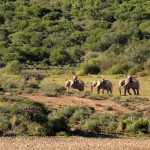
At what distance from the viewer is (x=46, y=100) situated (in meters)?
25.5

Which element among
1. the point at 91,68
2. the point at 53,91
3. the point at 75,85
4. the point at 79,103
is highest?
the point at 91,68

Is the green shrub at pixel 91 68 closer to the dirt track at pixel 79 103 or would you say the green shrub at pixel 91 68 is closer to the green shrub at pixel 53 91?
the green shrub at pixel 53 91

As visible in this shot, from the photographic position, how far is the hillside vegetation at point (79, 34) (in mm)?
50750

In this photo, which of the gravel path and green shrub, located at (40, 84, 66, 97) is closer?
the gravel path

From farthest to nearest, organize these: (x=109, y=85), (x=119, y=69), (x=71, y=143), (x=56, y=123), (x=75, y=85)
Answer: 1. (x=119, y=69)
2. (x=75, y=85)
3. (x=109, y=85)
4. (x=56, y=123)
5. (x=71, y=143)

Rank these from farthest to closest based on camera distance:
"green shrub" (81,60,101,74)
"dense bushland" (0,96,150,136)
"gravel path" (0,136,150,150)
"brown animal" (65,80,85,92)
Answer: "green shrub" (81,60,101,74)
"brown animal" (65,80,85,92)
"dense bushland" (0,96,150,136)
"gravel path" (0,136,150,150)

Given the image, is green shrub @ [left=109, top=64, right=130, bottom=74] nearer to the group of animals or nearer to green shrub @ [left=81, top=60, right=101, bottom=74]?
green shrub @ [left=81, top=60, right=101, bottom=74]

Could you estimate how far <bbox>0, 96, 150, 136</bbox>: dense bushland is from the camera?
747 inches

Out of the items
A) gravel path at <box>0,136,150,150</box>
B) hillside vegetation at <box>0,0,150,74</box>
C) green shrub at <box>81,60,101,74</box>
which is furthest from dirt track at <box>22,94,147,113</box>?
green shrub at <box>81,60,101,74</box>

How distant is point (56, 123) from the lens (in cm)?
1941

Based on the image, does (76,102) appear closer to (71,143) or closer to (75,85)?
(75,85)

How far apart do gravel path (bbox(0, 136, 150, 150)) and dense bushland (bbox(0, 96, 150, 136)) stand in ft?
2.95

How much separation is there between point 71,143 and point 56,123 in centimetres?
224

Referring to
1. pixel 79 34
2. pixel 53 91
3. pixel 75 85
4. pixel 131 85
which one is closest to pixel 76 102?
pixel 53 91
